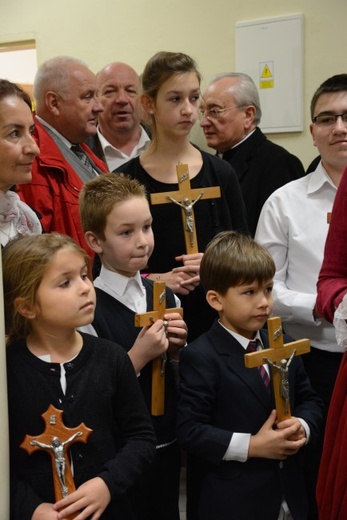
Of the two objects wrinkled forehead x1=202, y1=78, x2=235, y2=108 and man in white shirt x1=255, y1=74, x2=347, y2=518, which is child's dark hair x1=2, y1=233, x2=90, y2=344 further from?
Answer: wrinkled forehead x1=202, y1=78, x2=235, y2=108

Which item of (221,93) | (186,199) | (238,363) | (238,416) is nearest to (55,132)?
(186,199)

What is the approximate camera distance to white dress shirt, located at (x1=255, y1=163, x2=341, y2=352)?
2455 millimetres

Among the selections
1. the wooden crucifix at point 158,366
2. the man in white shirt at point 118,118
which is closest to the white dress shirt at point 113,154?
the man in white shirt at point 118,118

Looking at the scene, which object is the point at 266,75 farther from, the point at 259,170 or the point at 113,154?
the point at 113,154

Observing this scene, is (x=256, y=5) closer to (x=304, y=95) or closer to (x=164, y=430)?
(x=304, y=95)

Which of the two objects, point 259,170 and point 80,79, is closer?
point 80,79

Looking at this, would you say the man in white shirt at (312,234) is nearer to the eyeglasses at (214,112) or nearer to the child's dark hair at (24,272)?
the child's dark hair at (24,272)

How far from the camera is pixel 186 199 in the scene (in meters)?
2.43

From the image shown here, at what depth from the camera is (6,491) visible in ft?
4.58

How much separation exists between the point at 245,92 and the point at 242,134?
0.24 metres

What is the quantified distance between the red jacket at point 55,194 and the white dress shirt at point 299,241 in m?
0.69

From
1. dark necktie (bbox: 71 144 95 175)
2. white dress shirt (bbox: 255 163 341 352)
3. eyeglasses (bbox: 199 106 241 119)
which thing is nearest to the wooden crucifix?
white dress shirt (bbox: 255 163 341 352)

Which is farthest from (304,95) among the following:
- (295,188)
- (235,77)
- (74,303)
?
(74,303)

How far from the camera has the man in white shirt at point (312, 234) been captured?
244 centimetres
